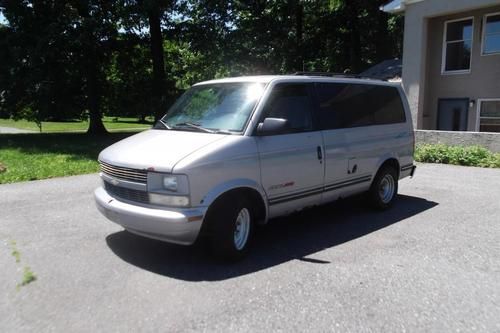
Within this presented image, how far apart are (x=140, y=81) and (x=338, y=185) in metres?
19.6

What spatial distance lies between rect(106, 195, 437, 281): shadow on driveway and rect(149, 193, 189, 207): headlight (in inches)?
29.9

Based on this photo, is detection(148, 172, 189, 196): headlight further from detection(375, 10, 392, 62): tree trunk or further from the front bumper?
detection(375, 10, 392, 62): tree trunk

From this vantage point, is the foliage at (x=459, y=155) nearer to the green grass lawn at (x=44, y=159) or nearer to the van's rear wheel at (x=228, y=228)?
the van's rear wheel at (x=228, y=228)

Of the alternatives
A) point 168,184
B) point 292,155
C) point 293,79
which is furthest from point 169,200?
point 293,79

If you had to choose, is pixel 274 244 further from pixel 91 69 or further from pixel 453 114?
pixel 91 69

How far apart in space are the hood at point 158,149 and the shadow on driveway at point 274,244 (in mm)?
1128

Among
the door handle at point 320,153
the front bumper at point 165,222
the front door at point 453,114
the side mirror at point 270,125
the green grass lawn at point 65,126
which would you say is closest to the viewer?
the front bumper at point 165,222

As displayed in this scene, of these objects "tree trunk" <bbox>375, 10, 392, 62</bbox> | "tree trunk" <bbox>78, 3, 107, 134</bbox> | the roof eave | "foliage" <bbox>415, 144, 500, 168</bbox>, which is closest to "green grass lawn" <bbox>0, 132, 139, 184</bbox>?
"tree trunk" <bbox>78, 3, 107, 134</bbox>

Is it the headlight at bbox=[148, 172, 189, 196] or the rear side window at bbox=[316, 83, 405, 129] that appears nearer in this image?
the headlight at bbox=[148, 172, 189, 196]

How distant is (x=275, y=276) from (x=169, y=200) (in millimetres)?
1357

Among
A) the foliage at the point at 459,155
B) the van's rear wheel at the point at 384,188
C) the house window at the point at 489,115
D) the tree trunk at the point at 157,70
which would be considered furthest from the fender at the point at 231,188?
the tree trunk at the point at 157,70

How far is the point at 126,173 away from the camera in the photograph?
4.64 meters

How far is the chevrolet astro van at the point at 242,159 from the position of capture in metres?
4.35

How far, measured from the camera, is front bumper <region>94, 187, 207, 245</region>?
167 inches
